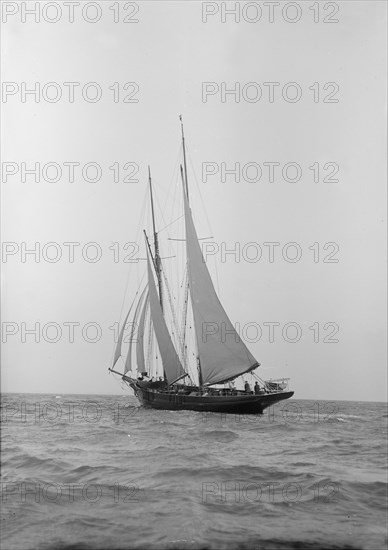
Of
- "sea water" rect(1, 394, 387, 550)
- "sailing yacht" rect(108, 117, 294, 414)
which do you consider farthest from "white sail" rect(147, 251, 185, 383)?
"sea water" rect(1, 394, 387, 550)

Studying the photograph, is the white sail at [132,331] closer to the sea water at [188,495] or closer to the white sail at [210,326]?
the white sail at [210,326]

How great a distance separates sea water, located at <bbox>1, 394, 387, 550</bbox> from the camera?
830 cm

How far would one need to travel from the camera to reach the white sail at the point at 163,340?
39.9 meters

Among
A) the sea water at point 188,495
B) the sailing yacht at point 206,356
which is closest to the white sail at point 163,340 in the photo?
the sailing yacht at point 206,356

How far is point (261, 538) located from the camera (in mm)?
8320

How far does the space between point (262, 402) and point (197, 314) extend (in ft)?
24.3

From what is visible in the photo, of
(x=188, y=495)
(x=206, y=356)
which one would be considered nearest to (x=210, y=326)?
(x=206, y=356)

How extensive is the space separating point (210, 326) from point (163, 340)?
15.1ft

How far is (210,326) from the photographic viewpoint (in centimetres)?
3722

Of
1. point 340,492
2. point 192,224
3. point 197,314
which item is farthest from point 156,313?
point 340,492

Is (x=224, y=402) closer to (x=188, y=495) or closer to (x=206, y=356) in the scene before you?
(x=206, y=356)

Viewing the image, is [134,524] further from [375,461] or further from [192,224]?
[192,224]

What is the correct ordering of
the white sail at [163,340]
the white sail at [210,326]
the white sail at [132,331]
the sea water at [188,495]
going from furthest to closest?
the white sail at [132,331]
the white sail at [163,340]
the white sail at [210,326]
the sea water at [188,495]

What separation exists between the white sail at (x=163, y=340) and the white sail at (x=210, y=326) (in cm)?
340
